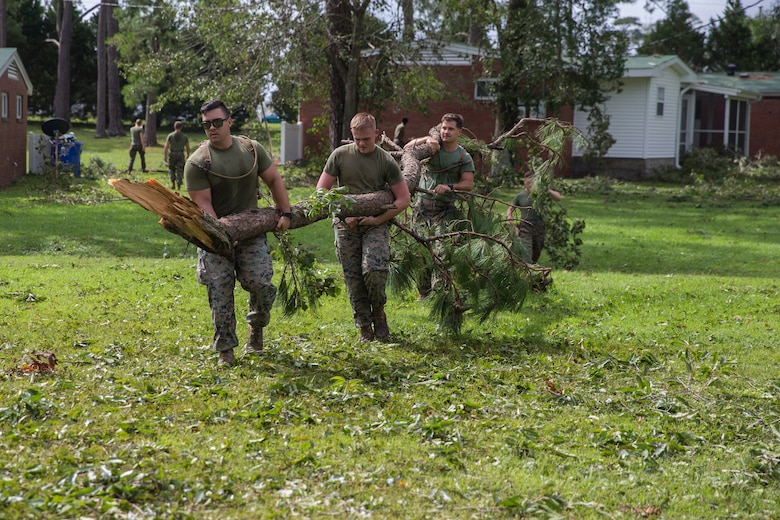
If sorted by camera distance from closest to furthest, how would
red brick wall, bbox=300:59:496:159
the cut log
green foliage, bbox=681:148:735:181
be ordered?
the cut log, red brick wall, bbox=300:59:496:159, green foliage, bbox=681:148:735:181

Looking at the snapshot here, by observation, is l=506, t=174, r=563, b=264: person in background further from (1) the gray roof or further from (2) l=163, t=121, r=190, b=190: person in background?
(1) the gray roof

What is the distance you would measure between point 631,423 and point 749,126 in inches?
1391

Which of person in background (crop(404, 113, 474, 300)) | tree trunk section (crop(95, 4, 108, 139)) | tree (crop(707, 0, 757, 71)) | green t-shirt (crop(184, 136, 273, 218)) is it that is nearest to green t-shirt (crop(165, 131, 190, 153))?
person in background (crop(404, 113, 474, 300))

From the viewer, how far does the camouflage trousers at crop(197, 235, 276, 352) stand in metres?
7.02

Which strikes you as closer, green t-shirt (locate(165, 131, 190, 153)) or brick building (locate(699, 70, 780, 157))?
green t-shirt (locate(165, 131, 190, 153))

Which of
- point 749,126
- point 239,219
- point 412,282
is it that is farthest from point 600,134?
point 239,219

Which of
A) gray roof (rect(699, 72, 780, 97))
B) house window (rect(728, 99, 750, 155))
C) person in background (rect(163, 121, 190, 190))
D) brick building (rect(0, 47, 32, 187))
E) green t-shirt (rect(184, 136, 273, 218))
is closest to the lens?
green t-shirt (rect(184, 136, 273, 218))

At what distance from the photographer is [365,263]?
7883 mm

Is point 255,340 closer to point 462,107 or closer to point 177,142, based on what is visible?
point 177,142

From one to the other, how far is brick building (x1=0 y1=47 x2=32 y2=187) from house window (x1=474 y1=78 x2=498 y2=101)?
41.3 ft

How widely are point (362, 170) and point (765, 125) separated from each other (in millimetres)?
34867

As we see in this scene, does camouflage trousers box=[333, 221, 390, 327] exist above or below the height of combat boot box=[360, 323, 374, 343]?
above

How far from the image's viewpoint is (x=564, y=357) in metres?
7.90

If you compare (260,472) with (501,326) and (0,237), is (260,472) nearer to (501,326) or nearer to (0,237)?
(501,326)
